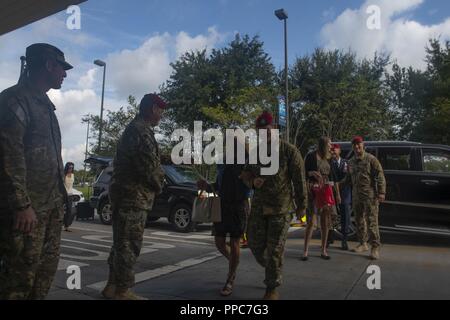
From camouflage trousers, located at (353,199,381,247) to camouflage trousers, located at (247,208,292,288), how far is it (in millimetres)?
2758

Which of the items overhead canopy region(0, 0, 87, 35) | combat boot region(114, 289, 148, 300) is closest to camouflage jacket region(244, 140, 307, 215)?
combat boot region(114, 289, 148, 300)

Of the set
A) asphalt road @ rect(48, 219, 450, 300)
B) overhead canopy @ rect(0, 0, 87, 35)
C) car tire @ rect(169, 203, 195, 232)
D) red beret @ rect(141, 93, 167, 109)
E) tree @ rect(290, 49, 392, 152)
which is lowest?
asphalt road @ rect(48, 219, 450, 300)

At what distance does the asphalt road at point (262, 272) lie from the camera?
14.6 feet

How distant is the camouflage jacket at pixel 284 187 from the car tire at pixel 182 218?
5.58 meters

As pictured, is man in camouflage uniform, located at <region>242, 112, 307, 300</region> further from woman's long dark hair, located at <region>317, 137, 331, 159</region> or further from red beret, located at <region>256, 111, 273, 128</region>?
woman's long dark hair, located at <region>317, 137, 331, 159</region>

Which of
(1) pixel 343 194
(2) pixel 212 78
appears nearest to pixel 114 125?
(2) pixel 212 78

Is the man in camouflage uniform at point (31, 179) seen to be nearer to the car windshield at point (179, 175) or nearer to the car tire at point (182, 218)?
the car tire at point (182, 218)

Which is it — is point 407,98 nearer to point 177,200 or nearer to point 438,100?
point 438,100

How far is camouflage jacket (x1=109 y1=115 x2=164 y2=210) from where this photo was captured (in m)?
4.06

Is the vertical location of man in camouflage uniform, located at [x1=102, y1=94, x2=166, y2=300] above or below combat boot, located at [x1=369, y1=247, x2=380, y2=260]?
above
